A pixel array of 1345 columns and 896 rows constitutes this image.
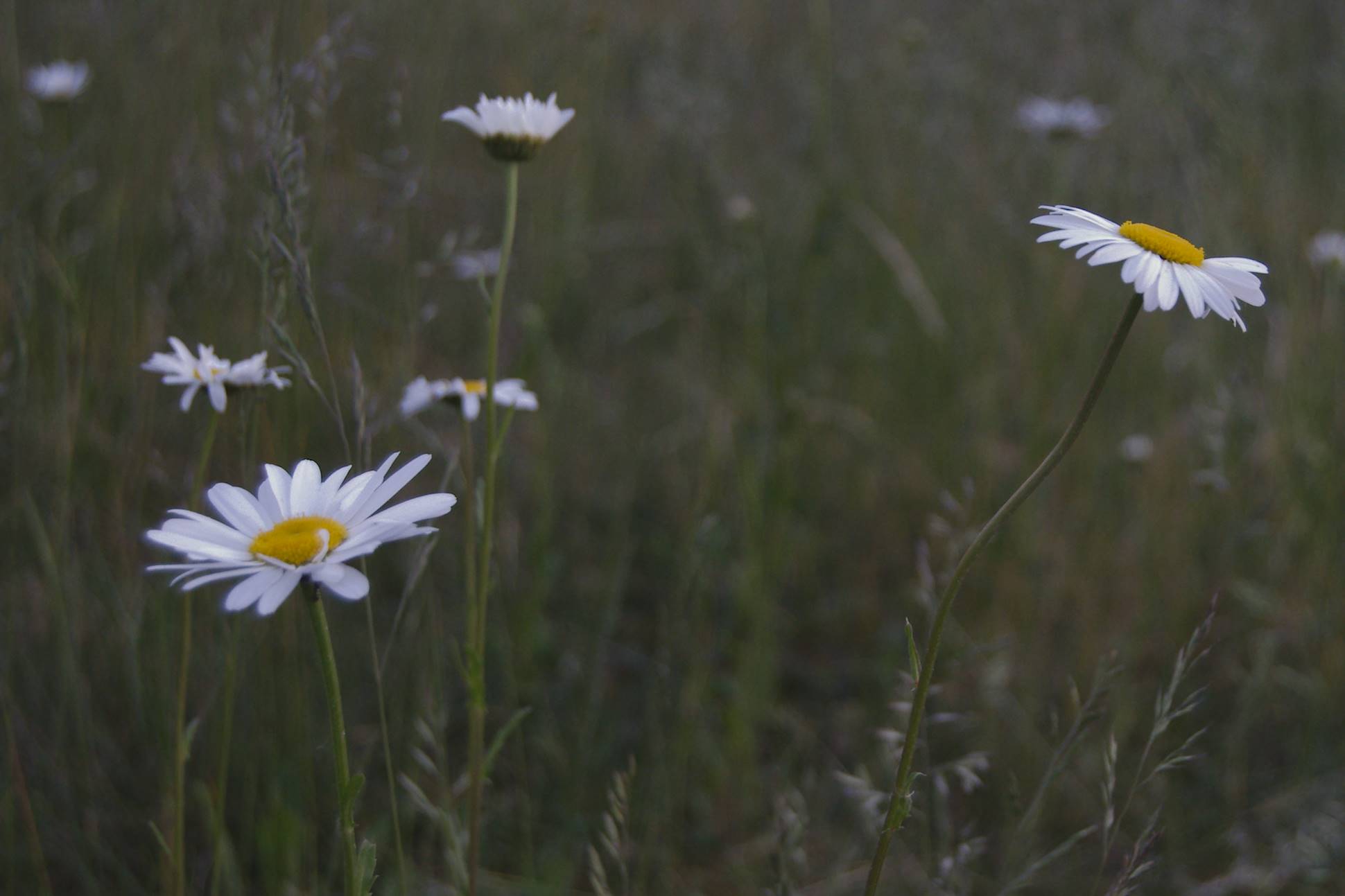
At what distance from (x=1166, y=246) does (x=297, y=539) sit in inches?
28.9

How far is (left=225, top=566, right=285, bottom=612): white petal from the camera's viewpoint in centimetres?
65

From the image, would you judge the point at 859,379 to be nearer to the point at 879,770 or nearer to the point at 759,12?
Result: the point at 879,770

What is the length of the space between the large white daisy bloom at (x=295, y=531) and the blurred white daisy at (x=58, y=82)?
189cm

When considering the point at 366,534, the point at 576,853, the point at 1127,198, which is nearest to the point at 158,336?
the point at 576,853

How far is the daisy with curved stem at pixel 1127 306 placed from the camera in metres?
0.69

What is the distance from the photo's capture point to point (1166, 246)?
33.1 inches

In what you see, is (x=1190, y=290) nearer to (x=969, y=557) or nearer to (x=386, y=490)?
(x=969, y=557)

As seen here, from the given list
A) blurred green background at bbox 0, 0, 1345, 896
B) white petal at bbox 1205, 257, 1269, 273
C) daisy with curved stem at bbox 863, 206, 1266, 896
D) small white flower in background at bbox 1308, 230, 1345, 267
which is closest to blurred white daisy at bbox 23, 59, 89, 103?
blurred green background at bbox 0, 0, 1345, 896

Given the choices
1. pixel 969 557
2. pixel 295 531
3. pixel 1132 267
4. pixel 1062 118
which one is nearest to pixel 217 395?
pixel 295 531

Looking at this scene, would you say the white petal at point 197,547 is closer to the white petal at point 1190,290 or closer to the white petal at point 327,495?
the white petal at point 327,495

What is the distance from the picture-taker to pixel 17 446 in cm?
150

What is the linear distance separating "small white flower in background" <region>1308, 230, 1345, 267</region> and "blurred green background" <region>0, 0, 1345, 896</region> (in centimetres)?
4

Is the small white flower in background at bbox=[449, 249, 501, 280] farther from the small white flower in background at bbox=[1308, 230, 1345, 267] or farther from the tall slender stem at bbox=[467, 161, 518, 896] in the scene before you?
the small white flower in background at bbox=[1308, 230, 1345, 267]

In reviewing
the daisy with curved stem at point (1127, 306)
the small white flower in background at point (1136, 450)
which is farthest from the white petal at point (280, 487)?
the small white flower in background at point (1136, 450)
